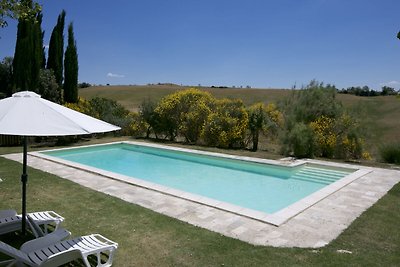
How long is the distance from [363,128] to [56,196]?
1253 centimetres

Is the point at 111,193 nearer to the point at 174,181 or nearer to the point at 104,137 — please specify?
the point at 174,181

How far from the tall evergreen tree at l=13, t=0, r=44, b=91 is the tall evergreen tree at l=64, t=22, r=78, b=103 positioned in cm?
445

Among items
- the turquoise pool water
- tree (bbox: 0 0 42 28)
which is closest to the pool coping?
the turquoise pool water

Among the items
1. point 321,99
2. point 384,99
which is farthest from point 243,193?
point 384,99

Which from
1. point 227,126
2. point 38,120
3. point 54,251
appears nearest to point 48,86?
point 227,126

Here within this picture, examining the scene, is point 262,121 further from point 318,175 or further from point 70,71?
point 70,71

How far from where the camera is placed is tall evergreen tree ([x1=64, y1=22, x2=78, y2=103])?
2266 centimetres

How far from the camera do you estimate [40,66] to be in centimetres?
1867

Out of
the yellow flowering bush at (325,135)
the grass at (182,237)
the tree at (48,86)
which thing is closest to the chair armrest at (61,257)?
the grass at (182,237)

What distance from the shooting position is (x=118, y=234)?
17.5ft

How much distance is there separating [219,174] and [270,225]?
5.80 metres

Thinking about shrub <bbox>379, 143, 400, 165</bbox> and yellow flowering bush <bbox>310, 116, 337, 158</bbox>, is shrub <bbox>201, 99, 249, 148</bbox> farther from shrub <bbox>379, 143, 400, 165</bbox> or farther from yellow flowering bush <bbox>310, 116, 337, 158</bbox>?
shrub <bbox>379, 143, 400, 165</bbox>

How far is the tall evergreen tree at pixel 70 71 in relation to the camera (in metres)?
22.7

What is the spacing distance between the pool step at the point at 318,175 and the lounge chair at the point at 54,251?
26.8 feet
